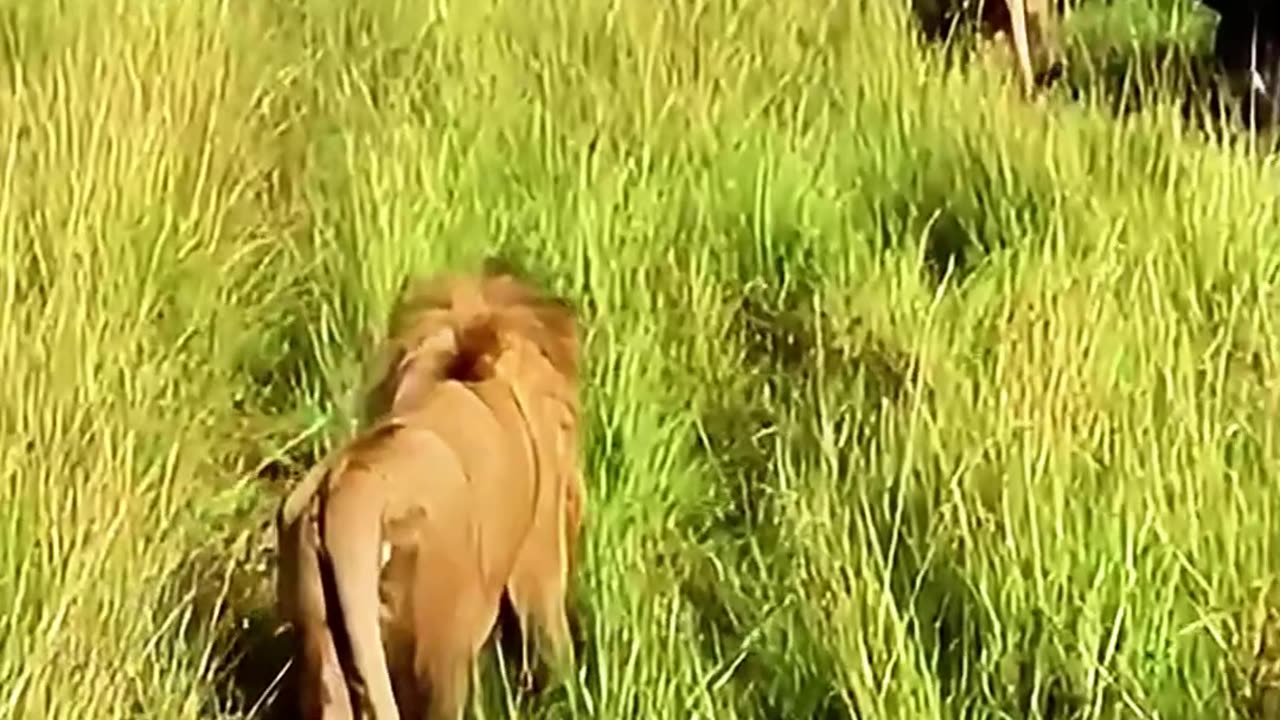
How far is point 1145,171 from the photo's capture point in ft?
14.0

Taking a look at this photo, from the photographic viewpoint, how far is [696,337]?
3.60 m

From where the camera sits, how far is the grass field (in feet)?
9.14

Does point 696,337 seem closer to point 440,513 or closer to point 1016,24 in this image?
point 440,513

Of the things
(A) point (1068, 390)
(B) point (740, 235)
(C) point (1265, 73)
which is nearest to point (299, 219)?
(B) point (740, 235)

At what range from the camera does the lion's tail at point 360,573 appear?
91.9 inches

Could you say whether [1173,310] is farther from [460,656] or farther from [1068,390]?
[460,656]

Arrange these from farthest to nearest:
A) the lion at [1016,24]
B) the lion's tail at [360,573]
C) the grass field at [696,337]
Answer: the lion at [1016,24], the grass field at [696,337], the lion's tail at [360,573]

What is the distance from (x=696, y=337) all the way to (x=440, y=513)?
116cm

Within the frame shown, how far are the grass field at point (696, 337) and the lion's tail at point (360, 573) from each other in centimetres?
40

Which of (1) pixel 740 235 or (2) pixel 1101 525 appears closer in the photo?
(2) pixel 1101 525

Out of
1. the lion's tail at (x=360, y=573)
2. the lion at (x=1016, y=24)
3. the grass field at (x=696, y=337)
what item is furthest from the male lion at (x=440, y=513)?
the lion at (x=1016, y=24)

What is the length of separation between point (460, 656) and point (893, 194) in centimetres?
190

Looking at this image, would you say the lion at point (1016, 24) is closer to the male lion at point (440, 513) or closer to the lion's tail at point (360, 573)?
the male lion at point (440, 513)

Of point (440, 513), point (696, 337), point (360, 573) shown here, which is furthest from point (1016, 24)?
point (360, 573)
